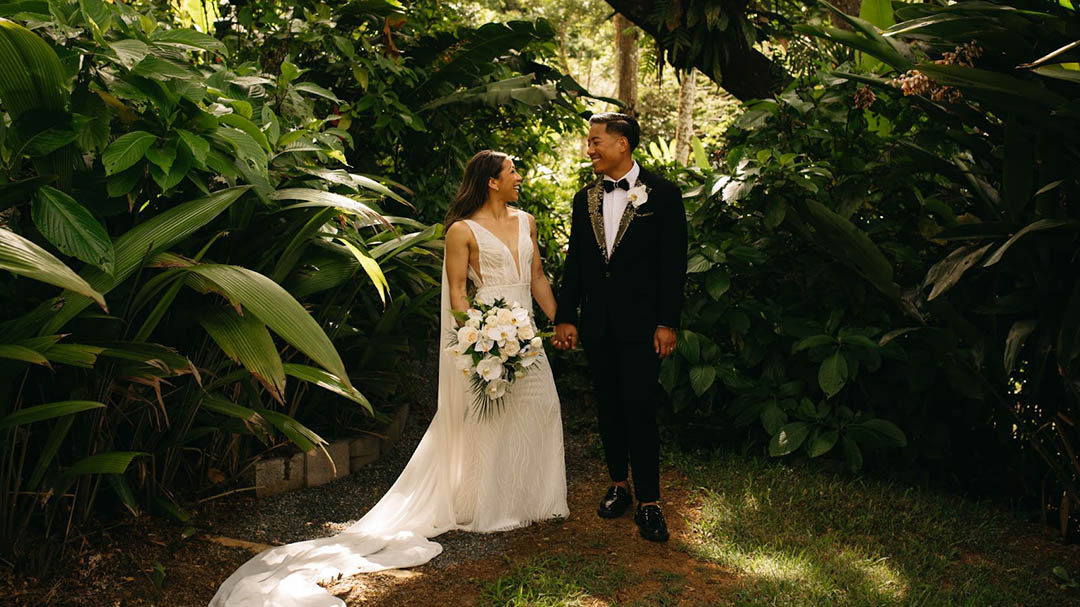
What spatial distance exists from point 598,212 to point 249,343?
5.61ft

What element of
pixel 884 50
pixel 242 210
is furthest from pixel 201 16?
pixel 884 50

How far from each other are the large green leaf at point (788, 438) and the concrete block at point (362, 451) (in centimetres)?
218

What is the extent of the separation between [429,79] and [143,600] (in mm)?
4082

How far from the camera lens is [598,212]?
4059 mm

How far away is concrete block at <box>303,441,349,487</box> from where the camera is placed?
449cm

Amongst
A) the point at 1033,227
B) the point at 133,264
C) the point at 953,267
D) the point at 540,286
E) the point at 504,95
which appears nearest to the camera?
the point at 133,264

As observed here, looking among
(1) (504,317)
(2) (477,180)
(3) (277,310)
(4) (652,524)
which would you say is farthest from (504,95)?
(3) (277,310)

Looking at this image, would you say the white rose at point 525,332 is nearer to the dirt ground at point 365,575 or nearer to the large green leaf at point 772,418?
the dirt ground at point 365,575

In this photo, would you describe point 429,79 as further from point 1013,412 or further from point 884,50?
point 1013,412

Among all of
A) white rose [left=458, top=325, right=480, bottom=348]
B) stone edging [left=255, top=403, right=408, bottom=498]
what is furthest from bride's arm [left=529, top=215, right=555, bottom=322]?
stone edging [left=255, top=403, right=408, bottom=498]

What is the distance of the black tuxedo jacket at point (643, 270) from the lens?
3889mm

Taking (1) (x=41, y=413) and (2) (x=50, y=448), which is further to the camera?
(2) (x=50, y=448)

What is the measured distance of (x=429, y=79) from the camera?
6156mm

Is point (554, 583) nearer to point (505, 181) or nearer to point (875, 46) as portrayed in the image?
point (505, 181)
